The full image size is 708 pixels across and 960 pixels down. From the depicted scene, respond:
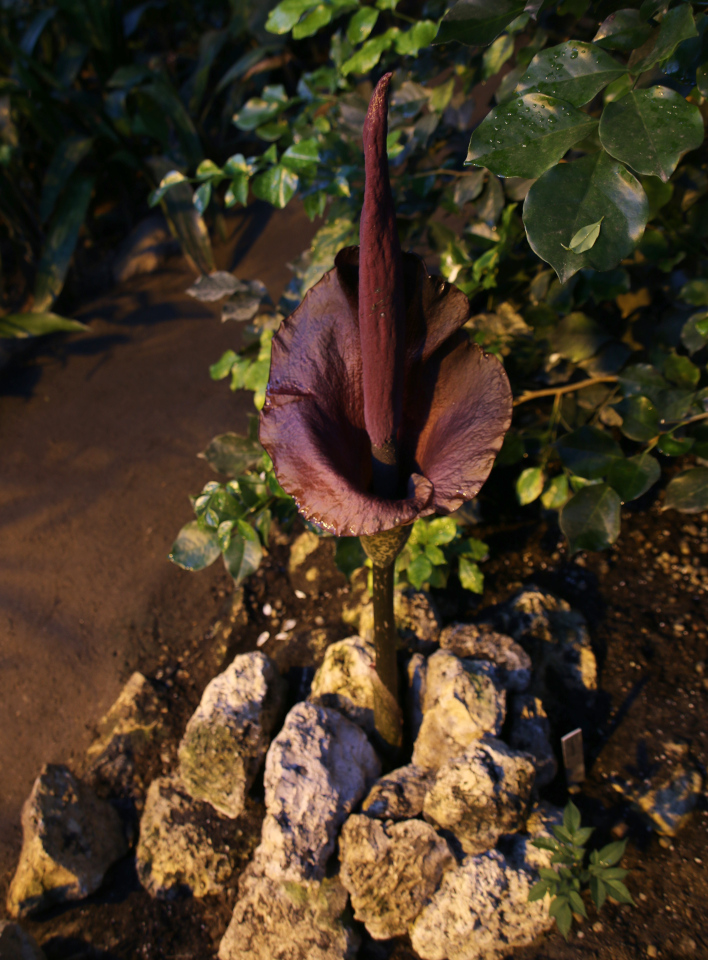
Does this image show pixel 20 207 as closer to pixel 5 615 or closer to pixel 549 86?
pixel 5 615

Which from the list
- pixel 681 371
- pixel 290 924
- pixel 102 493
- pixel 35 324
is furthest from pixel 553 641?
pixel 35 324

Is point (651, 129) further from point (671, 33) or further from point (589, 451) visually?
point (589, 451)

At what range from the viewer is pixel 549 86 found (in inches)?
21.2

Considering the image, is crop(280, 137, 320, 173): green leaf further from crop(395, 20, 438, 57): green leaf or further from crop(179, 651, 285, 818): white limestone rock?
crop(179, 651, 285, 818): white limestone rock

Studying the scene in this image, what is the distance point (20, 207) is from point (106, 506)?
1.80m

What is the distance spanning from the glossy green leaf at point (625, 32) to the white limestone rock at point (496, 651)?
3.21 ft

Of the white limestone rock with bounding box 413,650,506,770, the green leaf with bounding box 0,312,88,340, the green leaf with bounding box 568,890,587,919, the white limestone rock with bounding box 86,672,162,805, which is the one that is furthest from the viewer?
the green leaf with bounding box 0,312,88,340

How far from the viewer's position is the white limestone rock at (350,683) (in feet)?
4.13

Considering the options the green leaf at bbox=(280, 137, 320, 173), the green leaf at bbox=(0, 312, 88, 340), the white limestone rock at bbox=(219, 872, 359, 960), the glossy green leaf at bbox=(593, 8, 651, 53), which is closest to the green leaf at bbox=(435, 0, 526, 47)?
the glossy green leaf at bbox=(593, 8, 651, 53)

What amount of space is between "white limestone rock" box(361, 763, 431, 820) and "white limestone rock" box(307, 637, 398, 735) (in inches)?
5.3

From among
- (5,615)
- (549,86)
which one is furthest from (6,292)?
(549,86)

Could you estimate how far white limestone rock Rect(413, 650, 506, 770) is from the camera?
1112mm

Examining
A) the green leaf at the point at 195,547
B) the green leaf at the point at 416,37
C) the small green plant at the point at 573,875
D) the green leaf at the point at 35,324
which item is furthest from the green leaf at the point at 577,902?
the green leaf at the point at 35,324

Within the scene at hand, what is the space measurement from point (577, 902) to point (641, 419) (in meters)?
0.71
